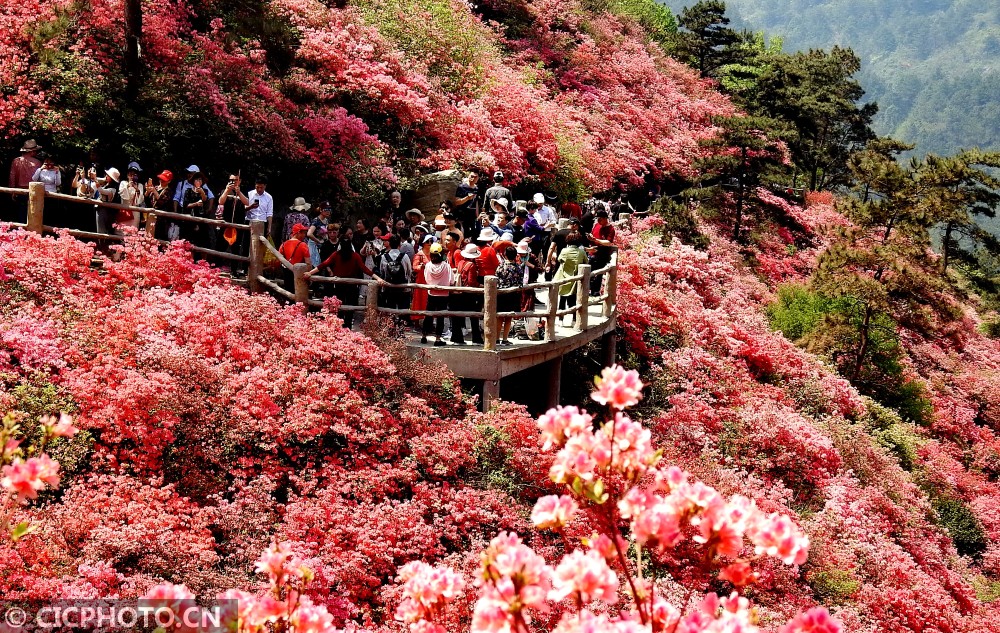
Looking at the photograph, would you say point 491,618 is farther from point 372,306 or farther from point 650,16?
point 650,16

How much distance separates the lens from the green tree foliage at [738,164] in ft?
97.4

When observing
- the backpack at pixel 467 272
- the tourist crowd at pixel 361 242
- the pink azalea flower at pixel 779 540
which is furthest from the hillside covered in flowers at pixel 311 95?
the pink azalea flower at pixel 779 540

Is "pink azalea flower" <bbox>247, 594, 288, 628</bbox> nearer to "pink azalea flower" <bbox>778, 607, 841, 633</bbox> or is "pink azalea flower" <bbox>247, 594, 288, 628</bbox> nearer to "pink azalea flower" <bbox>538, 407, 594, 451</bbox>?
"pink azalea flower" <bbox>538, 407, 594, 451</bbox>

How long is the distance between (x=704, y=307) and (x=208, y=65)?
12.8 metres

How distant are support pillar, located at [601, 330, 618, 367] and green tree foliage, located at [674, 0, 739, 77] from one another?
124 ft

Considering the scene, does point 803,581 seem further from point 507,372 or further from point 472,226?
point 472,226

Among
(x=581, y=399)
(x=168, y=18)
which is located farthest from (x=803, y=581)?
A: (x=168, y=18)

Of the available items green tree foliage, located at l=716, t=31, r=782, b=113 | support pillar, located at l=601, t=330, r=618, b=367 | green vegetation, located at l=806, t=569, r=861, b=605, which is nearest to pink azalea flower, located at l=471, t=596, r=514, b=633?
→ green vegetation, located at l=806, t=569, r=861, b=605

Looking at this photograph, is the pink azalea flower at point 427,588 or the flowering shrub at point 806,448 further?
the flowering shrub at point 806,448

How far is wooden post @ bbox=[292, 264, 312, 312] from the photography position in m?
12.3

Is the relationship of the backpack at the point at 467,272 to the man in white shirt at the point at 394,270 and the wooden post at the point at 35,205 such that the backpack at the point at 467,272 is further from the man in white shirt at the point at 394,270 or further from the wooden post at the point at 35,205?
the wooden post at the point at 35,205

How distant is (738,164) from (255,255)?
2106 centimetres

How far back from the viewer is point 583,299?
14.5 m

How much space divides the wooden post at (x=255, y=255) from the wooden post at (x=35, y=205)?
285cm
